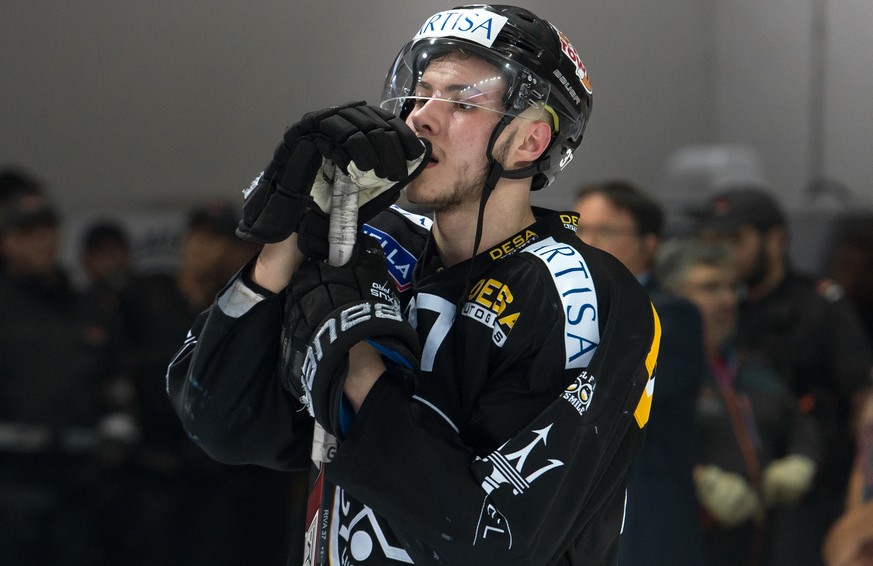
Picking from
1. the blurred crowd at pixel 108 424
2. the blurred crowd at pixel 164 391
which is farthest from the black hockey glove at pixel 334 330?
the blurred crowd at pixel 108 424

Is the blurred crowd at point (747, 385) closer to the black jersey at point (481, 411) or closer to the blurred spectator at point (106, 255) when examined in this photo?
the black jersey at point (481, 411)

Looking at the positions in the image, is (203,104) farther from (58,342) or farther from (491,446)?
(491,446)

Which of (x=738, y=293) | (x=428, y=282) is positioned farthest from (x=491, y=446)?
(x=738, y=293)

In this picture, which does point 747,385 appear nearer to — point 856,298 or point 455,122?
point 856,298

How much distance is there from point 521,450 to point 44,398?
2719mm

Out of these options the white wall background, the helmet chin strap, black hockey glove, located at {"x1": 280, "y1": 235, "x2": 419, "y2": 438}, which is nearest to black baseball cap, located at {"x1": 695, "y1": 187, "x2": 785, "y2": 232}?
the white wall background

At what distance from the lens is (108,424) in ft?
12.4

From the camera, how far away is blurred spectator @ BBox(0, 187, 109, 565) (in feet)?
12.0

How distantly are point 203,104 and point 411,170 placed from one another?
3.10 metres

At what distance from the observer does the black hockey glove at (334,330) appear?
1.40 metres

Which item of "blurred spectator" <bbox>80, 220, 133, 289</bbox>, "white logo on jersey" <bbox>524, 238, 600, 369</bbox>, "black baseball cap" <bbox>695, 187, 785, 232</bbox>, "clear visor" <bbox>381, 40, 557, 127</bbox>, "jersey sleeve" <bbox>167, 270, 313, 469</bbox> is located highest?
"clear visor" <bbox>381, 40, 557, 127</bbox>

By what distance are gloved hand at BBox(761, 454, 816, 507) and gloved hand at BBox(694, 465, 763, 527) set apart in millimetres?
98

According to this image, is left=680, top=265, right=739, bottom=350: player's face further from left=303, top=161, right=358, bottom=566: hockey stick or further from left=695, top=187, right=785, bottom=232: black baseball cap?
left=303, top=161, right=358, bottom=566: hockey stick

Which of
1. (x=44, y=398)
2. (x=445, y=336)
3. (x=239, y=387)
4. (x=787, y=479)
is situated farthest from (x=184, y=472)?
(x=445, y=336)
